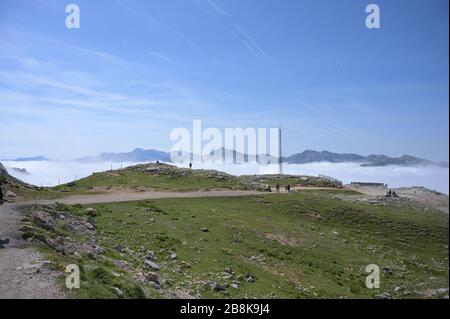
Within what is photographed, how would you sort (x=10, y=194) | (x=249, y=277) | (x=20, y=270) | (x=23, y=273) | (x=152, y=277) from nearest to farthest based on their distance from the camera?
(x=23, y=273) < (x=20, y=270) < (x=152, y=277) < (x=249, y=277) < (x=10, y=194)

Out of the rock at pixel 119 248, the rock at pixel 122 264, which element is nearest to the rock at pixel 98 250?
the rock at pixel 122 264

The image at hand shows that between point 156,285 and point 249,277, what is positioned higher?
point 156,285

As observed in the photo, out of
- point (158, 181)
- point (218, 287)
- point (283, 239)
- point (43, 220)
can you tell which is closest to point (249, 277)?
point (218, 287)

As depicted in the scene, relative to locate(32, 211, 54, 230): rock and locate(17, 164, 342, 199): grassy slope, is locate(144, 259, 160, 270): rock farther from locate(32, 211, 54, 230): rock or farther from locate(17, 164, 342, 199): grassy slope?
locate(17, 164, 342, 199): grassy slope

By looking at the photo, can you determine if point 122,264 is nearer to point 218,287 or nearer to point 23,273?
point 218,287

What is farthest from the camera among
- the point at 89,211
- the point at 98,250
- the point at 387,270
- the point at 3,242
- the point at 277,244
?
the point at 89,211

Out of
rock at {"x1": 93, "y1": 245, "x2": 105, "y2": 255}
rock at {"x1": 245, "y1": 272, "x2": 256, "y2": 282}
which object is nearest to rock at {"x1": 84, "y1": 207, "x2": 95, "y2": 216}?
rock at {"x1": 93, "y1": 245, "x2": 105, "y2": 255}

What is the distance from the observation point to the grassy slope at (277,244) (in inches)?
972

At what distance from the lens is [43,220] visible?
88.2ft

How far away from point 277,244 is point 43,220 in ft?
61.5

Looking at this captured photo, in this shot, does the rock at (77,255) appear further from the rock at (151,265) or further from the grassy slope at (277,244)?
the rock at (151,265)
